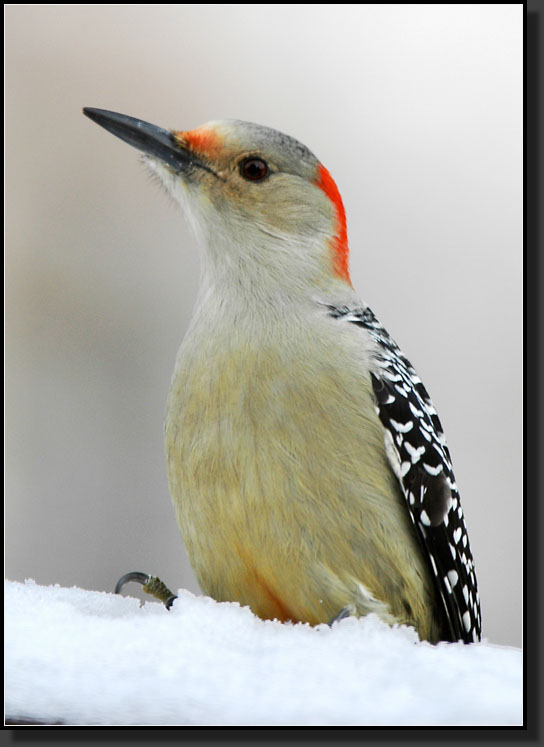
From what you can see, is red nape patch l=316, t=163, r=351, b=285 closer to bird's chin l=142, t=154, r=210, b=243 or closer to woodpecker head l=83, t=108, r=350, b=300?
woodpecker head l=83, t=108, r=350, b=300

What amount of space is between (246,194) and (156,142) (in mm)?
297

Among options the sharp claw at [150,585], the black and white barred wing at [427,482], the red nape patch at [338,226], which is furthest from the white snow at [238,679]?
the red nape patch at [338,226]

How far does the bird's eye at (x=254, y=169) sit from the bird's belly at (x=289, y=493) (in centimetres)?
59

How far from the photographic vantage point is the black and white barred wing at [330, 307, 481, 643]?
2.42 m

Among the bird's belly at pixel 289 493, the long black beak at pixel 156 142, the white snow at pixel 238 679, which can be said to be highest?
the long black beak at pixel 156 142

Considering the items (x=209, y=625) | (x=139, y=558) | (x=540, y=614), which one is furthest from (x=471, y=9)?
(x=139, y=558)

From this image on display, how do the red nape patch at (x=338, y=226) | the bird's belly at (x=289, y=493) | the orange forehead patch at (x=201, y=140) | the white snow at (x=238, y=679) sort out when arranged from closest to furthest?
the white snow at (x=238, y=679), the bird's belly at (x=289, y=493), the orange forehead patch at (x=201, y=140), the red nape patch at (x=338, y=226)

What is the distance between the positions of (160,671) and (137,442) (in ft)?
5.41

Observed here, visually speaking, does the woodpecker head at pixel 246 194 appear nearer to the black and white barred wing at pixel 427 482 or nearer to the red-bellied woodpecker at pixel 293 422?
the red-bellied woodpecker at pixel 293 422

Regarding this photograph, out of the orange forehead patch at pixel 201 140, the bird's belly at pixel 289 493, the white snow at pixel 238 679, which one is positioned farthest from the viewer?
the orange forehead patch at pixel 201 140

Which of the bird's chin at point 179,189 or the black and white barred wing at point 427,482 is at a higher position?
the bird's chin at point 179,189

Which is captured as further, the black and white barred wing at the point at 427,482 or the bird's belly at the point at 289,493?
the black and white barred wing at the point at 427,482

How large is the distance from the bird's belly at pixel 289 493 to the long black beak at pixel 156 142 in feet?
2.01

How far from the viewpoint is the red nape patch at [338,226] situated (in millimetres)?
2723
